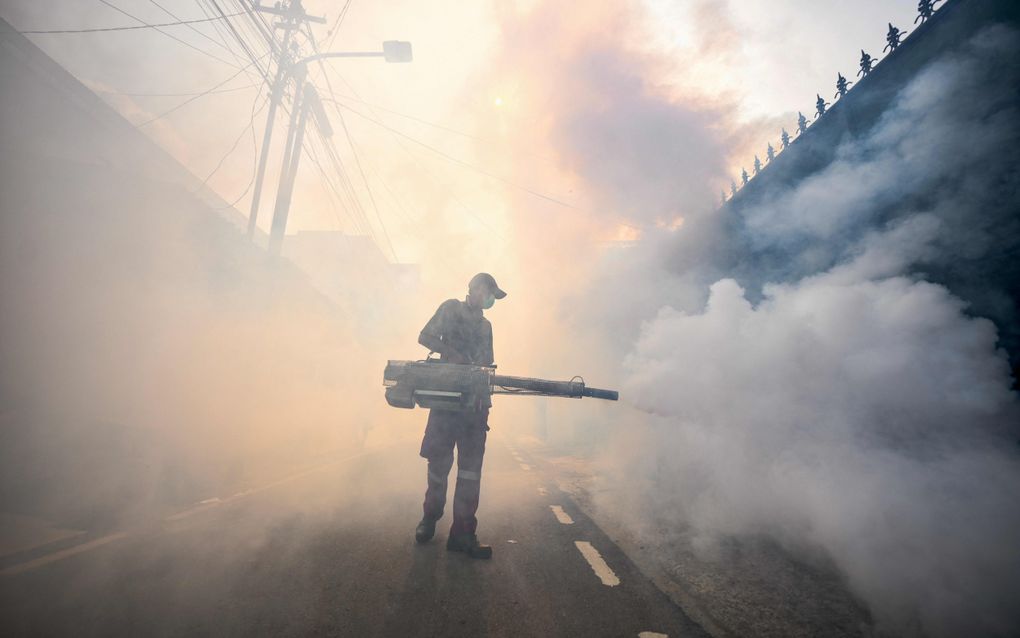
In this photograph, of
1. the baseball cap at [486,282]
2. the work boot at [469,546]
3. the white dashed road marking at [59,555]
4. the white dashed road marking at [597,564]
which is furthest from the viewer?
the baseball cap at [486,282]

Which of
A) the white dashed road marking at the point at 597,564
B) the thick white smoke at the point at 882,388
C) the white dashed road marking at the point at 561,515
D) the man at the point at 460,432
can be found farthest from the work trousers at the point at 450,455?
the thick white smoke at the point at 882,388

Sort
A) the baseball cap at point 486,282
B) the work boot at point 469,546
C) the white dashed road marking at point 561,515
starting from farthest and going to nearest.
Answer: the white dashed road marking at point 561,515 → the baseball cap at point 486,282 → the work boot at point 469,546

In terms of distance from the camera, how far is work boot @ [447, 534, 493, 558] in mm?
3170

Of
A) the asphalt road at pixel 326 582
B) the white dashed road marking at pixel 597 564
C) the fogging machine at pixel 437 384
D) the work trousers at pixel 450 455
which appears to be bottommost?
the asphalt road at pixel 326 582

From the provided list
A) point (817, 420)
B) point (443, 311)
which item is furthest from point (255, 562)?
point (817, 420)

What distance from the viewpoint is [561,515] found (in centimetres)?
459

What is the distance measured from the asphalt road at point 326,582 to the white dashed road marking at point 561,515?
0.34ft

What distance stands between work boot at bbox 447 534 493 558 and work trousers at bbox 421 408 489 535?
0.16m

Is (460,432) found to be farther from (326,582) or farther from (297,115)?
(297,115)

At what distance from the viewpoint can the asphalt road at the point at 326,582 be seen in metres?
2.05

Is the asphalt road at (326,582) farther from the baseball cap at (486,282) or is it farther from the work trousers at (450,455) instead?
the baseball cap at (486,282)

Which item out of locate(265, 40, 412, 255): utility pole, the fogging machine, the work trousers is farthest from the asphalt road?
locate(265, 40, 412, 255): utility pole

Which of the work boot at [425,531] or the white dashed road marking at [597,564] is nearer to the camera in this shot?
the white dashed road marking at [597,564]

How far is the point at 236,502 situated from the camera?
438cm
